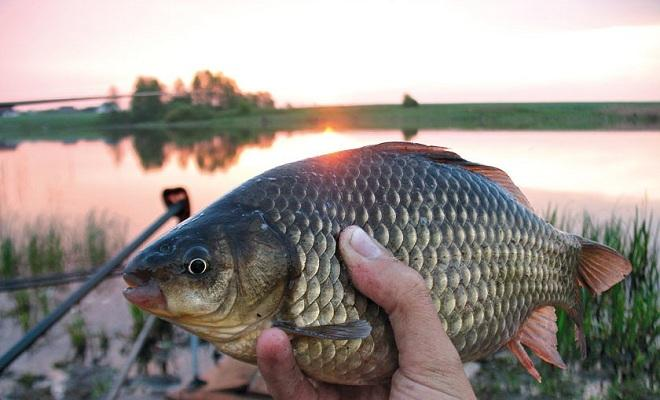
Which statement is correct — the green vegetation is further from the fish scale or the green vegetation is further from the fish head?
the fish head

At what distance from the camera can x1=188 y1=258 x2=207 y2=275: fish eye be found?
4.91 feet

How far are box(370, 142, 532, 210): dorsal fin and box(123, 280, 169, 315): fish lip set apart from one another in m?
0.66

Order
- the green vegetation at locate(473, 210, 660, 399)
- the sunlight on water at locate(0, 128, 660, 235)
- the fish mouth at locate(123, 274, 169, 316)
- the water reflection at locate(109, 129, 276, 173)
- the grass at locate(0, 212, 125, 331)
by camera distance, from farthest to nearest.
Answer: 1. the water reflection at locate(109, 129, 276, 173)
2. the sunlight on water at locate(0, 128, 660, 235)
3. the grass at locate(0, 212, 125, 331)
4. the green vegetation at locate(473, 210, 660, 399)
5. the fish mouth at locate(123, 274, 169, 316)

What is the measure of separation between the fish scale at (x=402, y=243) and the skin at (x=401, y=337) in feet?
0.12

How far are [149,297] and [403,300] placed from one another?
0.58m

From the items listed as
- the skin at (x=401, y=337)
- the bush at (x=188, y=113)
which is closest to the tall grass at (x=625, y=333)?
the skin at (x=401, y=337)

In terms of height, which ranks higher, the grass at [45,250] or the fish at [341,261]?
the fish at [341,261]

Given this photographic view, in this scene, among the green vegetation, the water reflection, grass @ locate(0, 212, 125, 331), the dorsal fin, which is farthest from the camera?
the water reflection

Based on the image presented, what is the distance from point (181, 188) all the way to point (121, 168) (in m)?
20.7

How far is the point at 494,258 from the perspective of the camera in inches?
69.1

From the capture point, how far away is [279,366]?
159 centimetres

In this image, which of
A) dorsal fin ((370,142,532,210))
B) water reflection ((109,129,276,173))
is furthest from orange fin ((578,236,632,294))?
water reflection ((109,129,276,173))

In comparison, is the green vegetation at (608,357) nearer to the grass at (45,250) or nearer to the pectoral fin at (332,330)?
the pectoral fin at (332,330)

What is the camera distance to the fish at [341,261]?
1507 mm
